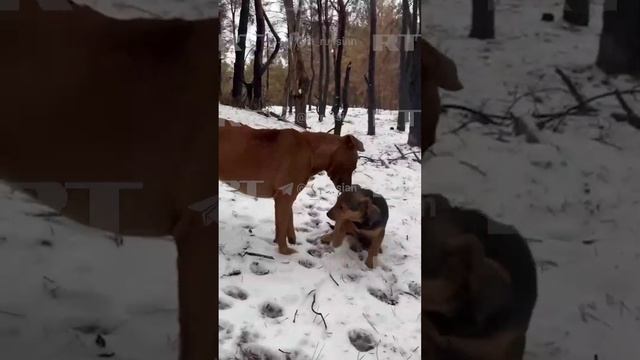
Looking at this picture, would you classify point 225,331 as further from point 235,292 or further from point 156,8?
point 156,8

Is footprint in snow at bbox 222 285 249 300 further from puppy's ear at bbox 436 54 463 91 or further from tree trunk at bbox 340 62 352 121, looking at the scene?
puppy's ear at bbox 436 54 463 91

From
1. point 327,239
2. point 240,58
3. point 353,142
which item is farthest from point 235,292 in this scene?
point 240,58

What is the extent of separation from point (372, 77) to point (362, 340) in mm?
697

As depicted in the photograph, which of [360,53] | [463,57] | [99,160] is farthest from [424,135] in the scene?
[99,160]

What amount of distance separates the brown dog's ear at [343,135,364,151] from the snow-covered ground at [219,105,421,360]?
0.6 inches

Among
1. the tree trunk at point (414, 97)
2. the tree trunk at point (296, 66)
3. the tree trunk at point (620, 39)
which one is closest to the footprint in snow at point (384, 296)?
the tree trunk at point (414, 97)

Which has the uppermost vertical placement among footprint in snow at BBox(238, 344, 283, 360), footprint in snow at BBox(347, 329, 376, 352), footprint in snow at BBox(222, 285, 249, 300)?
footprint in snow at BBox(222, 285, 249, 300)

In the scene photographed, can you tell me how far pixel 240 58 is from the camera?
1.36 m

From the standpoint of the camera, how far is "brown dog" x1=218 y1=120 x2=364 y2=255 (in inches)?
54.5

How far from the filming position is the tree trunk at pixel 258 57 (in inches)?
53.6

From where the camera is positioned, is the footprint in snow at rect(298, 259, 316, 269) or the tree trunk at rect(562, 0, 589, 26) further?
the footprint in snow at rect(298, 259, 316, 269)

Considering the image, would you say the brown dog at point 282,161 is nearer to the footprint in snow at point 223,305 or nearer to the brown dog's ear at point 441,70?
the footprint in snow at point 223,305

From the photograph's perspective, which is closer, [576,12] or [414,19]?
[576,12]

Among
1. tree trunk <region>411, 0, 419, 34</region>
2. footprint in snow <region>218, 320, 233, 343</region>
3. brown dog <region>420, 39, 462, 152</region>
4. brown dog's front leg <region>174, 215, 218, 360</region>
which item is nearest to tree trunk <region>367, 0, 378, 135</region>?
tree trunk <region>411, 0, 419, 34</region>
